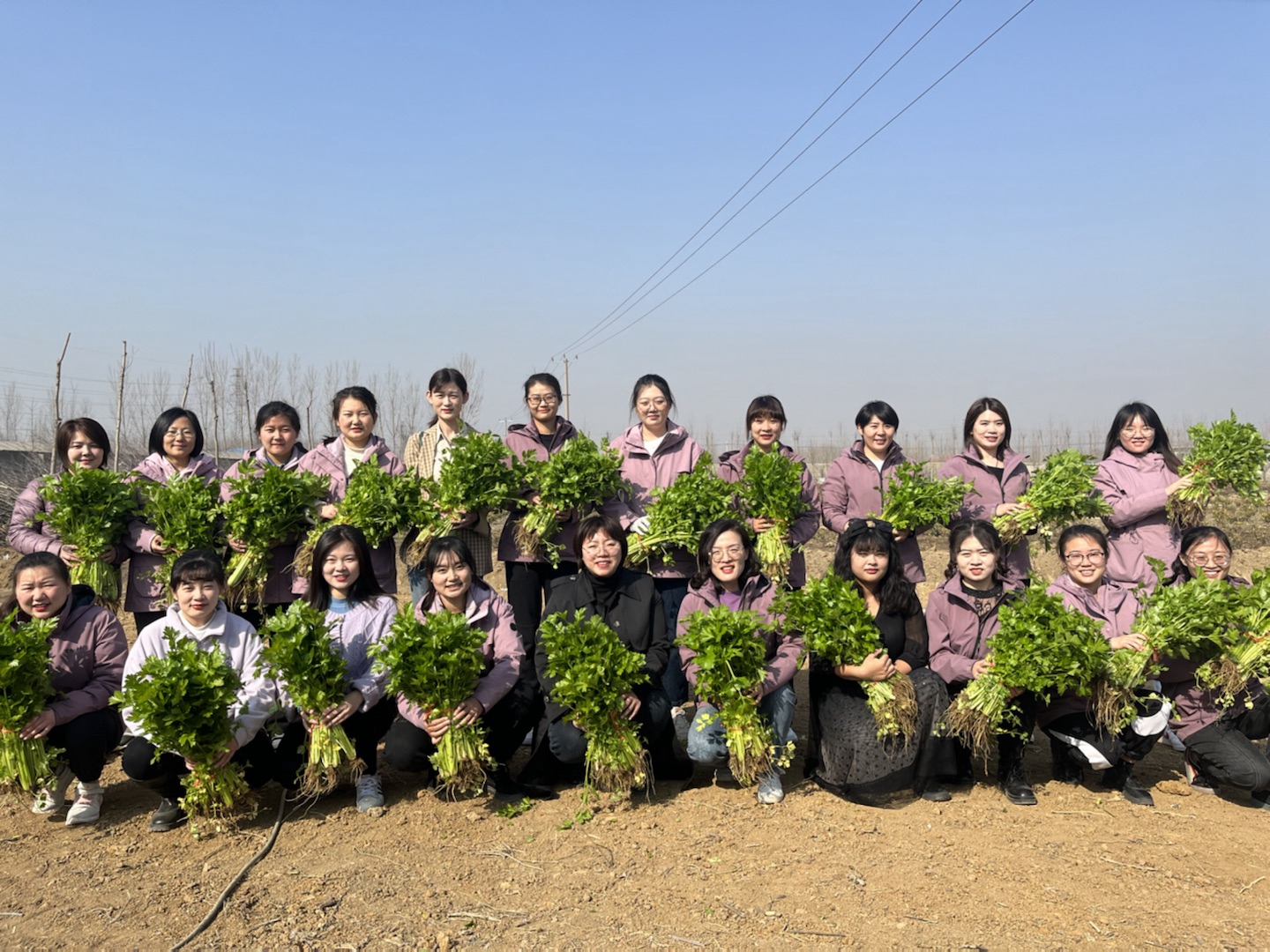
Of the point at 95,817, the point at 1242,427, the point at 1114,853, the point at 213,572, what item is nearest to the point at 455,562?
the point at 213,572

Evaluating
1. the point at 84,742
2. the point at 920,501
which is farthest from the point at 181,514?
the point at 920,501

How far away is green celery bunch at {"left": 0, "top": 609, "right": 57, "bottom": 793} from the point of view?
499 cm

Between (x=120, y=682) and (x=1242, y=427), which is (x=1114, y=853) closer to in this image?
(x=1242, y=427)

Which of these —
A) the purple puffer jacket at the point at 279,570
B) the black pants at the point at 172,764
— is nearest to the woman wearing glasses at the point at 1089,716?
the black pants at the point at 172,764

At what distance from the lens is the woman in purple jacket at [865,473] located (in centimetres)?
679

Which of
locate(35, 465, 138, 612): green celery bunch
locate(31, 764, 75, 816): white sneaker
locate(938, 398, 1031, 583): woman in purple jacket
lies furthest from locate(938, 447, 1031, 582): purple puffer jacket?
locate(31, 764, 75, 816): white sneaker

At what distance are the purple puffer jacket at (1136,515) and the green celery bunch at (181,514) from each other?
6315 mm

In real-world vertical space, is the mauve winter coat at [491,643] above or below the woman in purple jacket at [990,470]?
below

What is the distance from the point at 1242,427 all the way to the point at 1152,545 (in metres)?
1.05

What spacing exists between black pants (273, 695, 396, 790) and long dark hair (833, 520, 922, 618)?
303 centimetres

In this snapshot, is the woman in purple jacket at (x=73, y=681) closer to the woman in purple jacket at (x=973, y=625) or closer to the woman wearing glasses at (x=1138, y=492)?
the woman in purple jacket at (x=973, y=625)

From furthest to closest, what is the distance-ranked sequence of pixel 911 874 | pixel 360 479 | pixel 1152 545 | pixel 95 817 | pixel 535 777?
pixel 1152 545 < pixel 360 479 < pixel 535 777 < pixel 95 817 < pixel 911 874

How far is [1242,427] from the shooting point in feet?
21.4

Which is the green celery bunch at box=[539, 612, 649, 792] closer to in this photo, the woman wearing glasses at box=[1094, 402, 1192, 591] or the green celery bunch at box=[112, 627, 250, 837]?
the green celery bunch at box=[112, 627, 250, 837]
